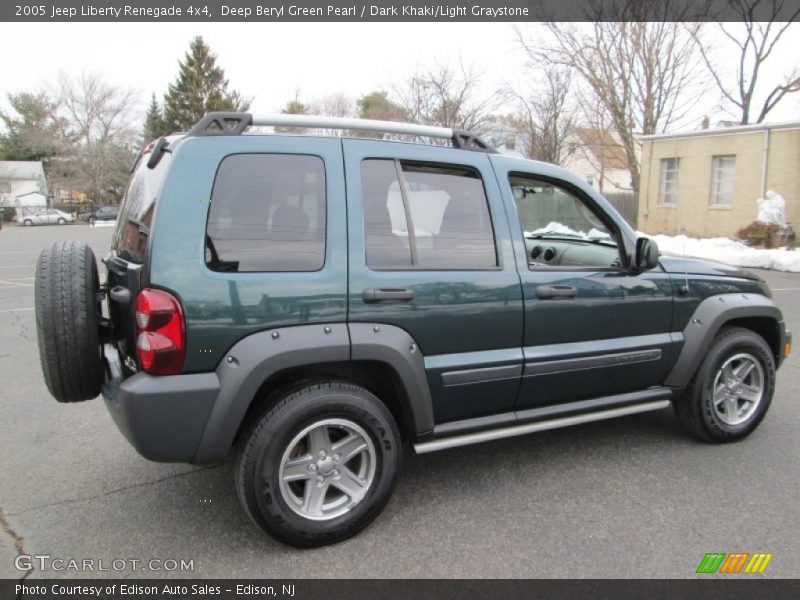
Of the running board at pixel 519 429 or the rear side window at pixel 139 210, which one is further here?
the running board at pixel 519 429

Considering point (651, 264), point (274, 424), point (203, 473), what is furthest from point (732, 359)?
point (203, 473)

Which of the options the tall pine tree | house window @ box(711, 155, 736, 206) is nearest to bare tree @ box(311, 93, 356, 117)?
the tall pine tree

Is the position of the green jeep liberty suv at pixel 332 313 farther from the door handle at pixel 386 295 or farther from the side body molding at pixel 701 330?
the side body molding at pixel 701 330

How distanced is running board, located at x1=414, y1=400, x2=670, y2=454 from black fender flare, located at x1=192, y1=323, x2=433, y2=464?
40 centimetres

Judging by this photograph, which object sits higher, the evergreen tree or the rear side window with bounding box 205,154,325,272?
the evergreen tree

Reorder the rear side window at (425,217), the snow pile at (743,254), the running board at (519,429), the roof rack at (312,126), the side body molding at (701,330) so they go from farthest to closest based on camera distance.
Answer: the snow pile at (743,254) < the side body molding at (701,330) < the running board at (519,429) < the rear side window at (425,217) < the roof rack at (312,126)

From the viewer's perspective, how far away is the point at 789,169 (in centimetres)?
1795

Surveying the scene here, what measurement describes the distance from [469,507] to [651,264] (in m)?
1.77

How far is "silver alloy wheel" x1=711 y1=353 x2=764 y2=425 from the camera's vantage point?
12.7ft

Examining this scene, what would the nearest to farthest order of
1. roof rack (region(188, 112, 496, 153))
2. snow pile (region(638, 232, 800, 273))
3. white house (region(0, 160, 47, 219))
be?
roof rack (region(188, 112, 496, 153)), snow pile (region(638, 232, 800, 273)), white house (region(0, 160, 47, 219))

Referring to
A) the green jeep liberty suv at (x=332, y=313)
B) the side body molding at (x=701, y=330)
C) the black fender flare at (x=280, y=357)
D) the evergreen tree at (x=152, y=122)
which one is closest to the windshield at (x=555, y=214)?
the green jeep liberty suv at (x=332, y=313)

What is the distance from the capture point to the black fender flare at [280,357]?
2.52 metres

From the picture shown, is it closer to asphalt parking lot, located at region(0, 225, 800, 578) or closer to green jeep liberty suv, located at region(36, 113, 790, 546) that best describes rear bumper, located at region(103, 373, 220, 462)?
green jeep liberty suv, located at region(36, 113, 790, 546)
